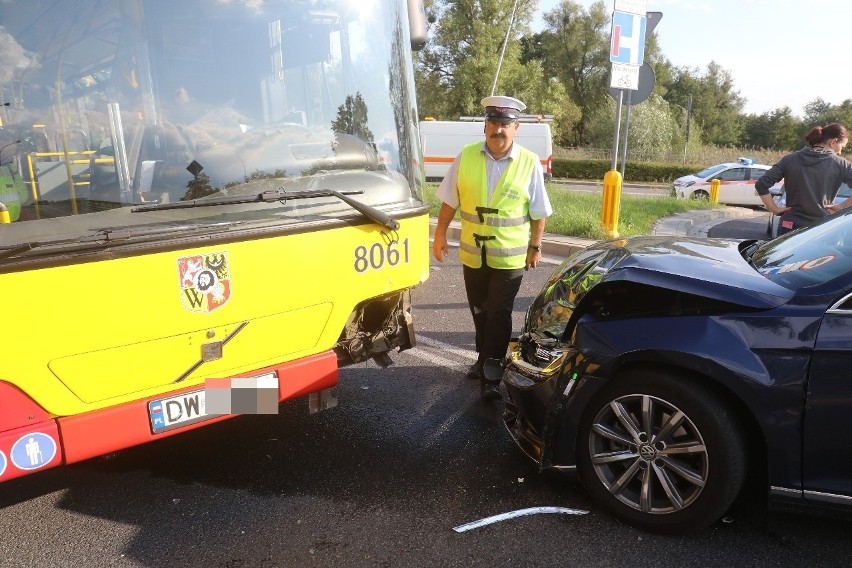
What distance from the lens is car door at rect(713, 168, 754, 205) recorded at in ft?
70.4

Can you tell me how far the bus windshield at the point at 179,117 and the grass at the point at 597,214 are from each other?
393cm

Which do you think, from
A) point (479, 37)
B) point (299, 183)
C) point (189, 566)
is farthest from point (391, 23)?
point (479, 37)

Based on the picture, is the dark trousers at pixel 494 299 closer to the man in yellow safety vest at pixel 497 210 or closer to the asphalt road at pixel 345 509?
the man in yellow safety vest at pixel 497 210

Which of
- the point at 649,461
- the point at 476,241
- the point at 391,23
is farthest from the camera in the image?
the point at 476,241

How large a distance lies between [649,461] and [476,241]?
1791 millimetres

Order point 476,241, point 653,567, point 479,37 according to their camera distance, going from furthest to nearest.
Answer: point 479,37, point 476,241, point 653,567

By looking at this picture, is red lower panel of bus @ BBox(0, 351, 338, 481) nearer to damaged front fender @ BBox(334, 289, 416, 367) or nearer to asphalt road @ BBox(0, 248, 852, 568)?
asphalt road @ BBox(0, 248, 852, 568)

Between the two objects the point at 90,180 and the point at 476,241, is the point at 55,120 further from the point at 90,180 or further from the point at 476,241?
the point at 476,241

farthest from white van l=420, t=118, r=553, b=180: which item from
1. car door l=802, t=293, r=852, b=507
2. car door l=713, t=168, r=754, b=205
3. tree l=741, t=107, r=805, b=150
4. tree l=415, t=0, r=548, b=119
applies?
tree l=741, t=107, r=805, b=150

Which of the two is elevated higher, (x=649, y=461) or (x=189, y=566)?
(x=649, y=461)

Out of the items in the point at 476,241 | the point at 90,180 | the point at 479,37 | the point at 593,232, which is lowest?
the point at 593,232

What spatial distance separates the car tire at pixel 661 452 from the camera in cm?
272

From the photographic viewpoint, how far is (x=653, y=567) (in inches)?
106

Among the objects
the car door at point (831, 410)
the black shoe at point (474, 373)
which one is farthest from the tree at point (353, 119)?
the car door at point (831, 410)
